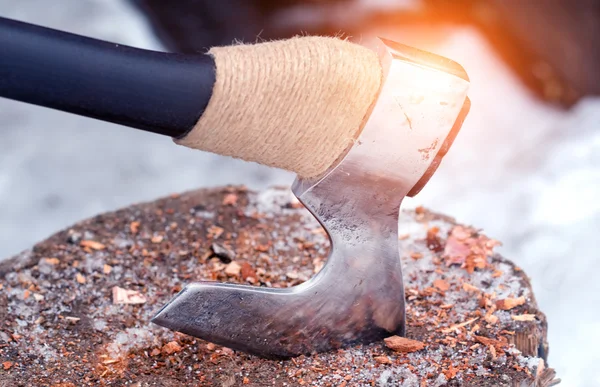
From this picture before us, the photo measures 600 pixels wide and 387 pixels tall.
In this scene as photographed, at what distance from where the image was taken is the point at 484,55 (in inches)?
165

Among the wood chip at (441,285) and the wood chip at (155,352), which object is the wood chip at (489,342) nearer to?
the wood chip at (441,285)

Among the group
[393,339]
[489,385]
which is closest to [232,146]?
[393,339]

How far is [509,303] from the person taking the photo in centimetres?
175

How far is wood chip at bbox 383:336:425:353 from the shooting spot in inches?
61.9

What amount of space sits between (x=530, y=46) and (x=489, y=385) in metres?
2.98

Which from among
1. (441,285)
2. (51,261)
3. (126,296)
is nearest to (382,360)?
(441,285)

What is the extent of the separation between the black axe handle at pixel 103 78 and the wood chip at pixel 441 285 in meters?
0.84

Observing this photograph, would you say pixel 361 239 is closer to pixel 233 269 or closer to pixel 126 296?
pixel 233 269

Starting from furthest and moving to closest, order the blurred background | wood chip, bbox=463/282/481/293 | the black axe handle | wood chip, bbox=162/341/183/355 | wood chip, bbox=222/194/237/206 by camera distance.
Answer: the blurred background
wood chip, bbox=222/194/237/206
wood chip, bbox=463/282/481/293
wood chip, bbox=162/341/183/355
the black axe handle

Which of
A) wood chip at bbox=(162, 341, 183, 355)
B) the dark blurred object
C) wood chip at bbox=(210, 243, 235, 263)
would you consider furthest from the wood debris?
the dark blurred object

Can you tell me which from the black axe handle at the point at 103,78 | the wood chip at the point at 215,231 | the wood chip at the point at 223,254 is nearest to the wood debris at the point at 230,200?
the wood chip at the point at 215,231

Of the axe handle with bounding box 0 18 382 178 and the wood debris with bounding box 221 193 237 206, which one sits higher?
the axe handle with bounding box 0 18 382 178

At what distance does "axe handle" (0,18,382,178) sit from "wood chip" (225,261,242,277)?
0.50 m

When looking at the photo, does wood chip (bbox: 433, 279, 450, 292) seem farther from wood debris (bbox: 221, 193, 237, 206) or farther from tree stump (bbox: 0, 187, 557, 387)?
wood debris (bbox: 221, 193, 237, 206)
